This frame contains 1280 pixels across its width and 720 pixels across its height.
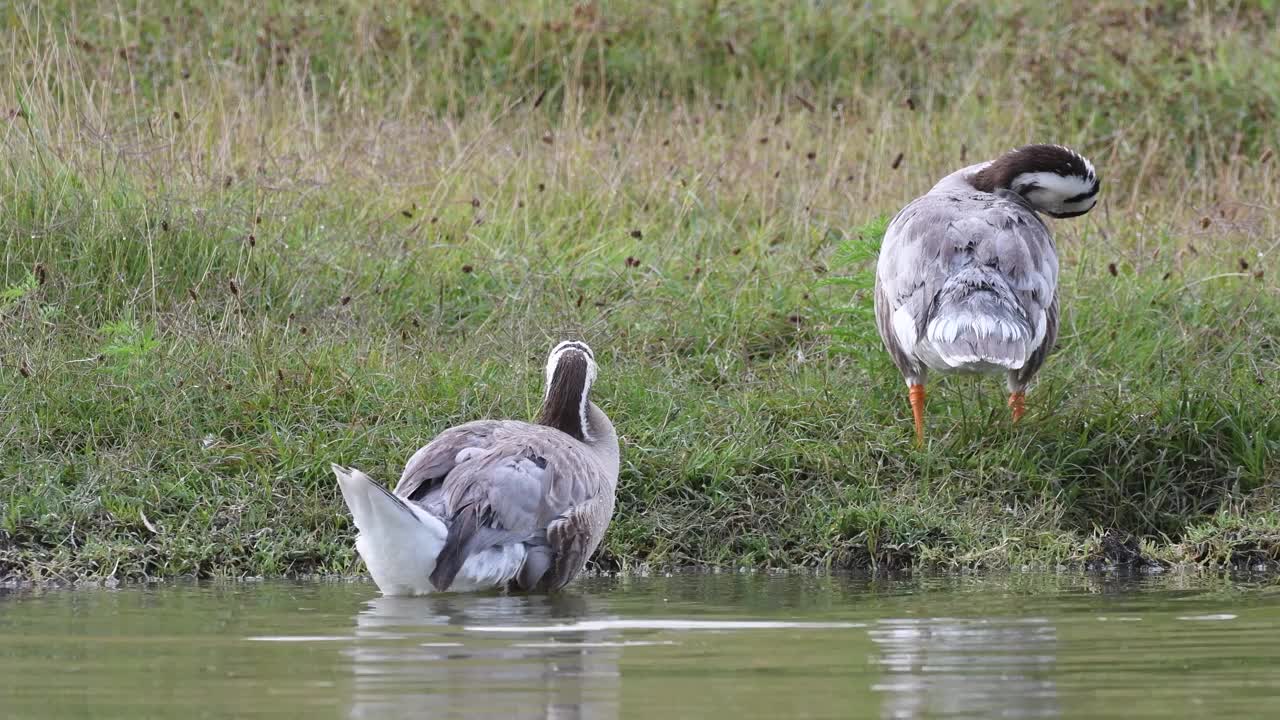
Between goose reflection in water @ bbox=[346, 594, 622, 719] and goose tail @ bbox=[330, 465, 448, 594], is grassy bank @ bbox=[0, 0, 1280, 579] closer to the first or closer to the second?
goose tail @ bbox=[330, 465, 448, 594]

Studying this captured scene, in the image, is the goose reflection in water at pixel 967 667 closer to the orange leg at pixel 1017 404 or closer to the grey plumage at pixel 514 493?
the grey plumage at pixel 514 493

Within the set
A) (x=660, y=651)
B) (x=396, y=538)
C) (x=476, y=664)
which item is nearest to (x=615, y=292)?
(x=396, y=538)

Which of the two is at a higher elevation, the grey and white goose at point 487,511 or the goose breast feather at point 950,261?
the goose breast feather at point 950,261

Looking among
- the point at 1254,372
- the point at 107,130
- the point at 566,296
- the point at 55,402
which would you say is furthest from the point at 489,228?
the point at 1254,372

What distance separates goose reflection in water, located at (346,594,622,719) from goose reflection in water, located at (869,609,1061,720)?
0.73 metres

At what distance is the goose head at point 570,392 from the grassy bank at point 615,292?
591 mm

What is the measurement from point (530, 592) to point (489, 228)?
Answer: 456 cm

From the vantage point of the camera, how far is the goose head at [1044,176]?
30.0ft

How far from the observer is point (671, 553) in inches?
311

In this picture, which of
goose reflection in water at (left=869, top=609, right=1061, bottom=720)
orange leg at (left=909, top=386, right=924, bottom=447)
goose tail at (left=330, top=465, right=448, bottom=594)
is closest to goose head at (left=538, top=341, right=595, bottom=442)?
goose tail at (left=330, top=465, right=448, bottom=594)

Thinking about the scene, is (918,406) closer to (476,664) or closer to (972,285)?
(972,285)

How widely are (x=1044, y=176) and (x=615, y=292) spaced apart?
249 cm

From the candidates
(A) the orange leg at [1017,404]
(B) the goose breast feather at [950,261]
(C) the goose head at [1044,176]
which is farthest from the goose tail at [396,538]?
(C) the goose head at [1044,176]

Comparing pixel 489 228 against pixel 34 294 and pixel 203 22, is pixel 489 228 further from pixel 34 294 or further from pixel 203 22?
pixel 203 22
